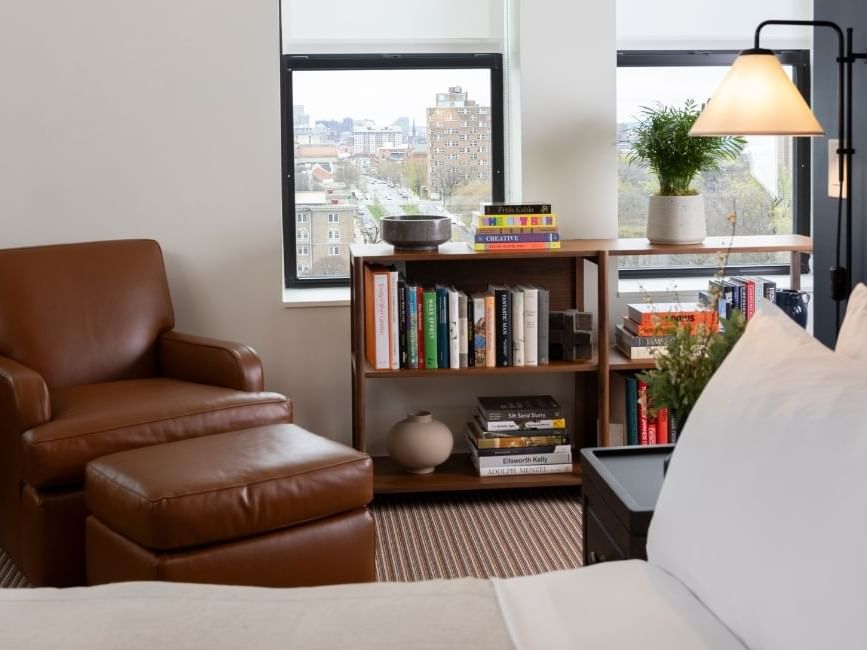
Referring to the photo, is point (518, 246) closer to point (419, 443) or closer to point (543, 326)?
point (543, 326)

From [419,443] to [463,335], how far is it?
15.8 inches

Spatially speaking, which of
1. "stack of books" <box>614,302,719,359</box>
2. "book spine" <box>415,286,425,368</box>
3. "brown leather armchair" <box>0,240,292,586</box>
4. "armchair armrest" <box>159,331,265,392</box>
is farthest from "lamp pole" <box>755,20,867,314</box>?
"armchair armrest" <box>159,331,265,392</box>

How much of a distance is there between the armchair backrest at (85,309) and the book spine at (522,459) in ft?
3.93

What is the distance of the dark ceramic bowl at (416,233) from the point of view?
3.92 m

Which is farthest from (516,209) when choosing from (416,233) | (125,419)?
(125,419)

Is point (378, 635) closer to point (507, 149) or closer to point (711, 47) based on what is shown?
point (507, 149)

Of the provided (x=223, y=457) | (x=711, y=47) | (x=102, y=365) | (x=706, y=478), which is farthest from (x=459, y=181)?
(x=706, y=478)

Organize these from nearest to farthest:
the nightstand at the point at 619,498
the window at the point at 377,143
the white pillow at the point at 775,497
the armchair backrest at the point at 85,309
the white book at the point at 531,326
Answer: the white pillow at the point at 775,497 → the nightstand at the point at 619,498 → the armchair backrest at the point at 85,309 → the white book at the point at 531,326 → the window at the point at 377,143

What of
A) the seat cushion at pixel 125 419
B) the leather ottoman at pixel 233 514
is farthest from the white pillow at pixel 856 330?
the seat cushion at pixel 125 419

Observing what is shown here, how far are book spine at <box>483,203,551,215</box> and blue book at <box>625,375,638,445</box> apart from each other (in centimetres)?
69

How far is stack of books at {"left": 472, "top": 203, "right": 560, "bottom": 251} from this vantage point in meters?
3.96

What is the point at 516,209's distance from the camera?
398 centimetres

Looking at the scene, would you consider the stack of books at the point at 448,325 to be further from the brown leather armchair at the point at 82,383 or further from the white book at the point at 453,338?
the brown leather armchair at the point at 82,383

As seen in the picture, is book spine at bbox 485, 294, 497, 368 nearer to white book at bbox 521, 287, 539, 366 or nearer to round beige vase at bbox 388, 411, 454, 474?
white book at bbox 521, 287, 539, 366
